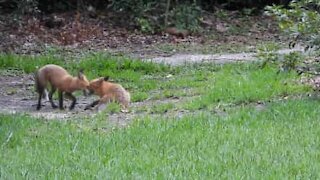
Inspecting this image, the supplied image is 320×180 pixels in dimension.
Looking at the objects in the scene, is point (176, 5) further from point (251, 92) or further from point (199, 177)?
point (199, 177)

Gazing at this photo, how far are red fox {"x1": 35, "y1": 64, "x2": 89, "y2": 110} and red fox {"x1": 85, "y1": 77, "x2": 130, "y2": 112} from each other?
14cm

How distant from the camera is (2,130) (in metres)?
9.37

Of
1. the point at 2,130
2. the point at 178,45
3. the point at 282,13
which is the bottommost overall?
the point at 178,45

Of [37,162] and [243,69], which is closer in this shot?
[37,162]

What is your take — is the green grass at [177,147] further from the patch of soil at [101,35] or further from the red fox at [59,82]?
the patch of soil at [101,35]

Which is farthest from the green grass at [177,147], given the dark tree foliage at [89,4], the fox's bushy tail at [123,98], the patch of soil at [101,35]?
the dark tree foliage at [89,4]

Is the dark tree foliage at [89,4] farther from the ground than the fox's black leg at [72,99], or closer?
closer

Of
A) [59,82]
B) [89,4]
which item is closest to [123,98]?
[59,82]

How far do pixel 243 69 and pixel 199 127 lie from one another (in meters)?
6.14

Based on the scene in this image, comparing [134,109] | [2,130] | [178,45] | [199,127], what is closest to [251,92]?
[134,109]

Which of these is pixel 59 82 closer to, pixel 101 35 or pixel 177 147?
pixel 177 147

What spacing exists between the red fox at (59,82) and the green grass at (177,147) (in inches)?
65.5

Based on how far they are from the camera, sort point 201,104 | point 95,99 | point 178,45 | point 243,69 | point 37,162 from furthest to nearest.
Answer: point 178,45 → point 243,69 → point 95,99 → point 201,104 → point 37,162

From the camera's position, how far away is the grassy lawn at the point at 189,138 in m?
7.24
